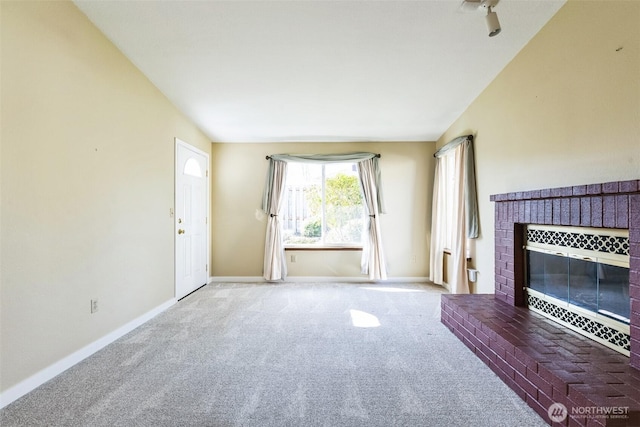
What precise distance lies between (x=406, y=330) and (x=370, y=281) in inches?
79.1

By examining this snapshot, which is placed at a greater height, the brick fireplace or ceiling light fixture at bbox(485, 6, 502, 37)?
ceiling light fixture at bbox(485, 6, 502, 37)

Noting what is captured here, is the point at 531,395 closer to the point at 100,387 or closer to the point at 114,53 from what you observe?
the point at 100,387

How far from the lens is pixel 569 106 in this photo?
207 cm

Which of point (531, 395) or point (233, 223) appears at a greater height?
point (233, 223)

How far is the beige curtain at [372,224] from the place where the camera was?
4.59 meters

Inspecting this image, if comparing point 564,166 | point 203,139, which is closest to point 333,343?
point 564,166

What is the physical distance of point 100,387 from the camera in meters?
1.82

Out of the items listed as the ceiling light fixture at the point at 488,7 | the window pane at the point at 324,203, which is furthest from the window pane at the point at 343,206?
the ceiling light fixture at the point at 488,7

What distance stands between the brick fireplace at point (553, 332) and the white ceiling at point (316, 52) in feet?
4.35

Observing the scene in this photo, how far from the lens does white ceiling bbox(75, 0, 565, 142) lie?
204 cm

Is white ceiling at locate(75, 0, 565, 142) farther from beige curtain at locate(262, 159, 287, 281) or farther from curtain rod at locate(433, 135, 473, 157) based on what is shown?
beige curtain at locate(262, 159, 287, 281)

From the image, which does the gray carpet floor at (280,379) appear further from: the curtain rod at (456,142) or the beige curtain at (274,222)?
the curtain rod at (456,142)

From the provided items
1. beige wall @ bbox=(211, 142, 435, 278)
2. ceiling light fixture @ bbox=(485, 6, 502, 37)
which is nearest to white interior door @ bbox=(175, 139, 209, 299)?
beige wall @ bbox=(211, 142, 435, 278)

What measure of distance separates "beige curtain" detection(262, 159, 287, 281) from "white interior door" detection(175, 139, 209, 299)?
36.8 inches
